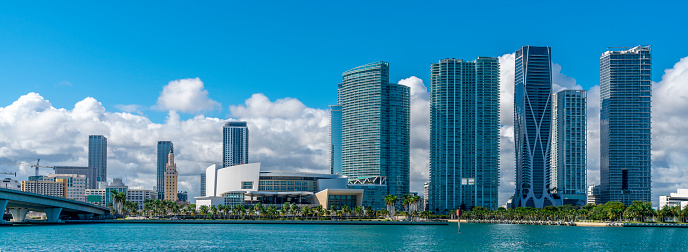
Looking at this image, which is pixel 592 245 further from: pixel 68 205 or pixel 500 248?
pixel 68 205

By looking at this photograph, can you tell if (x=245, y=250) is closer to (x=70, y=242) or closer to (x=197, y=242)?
(x=197, y=242)

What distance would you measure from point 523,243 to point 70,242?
2800 inches

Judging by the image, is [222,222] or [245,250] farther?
[222,222]

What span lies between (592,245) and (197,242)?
205ft

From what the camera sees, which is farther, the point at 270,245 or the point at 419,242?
the point at 419,242

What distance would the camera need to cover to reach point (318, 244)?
359 feet

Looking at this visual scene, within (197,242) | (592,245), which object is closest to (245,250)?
(197,242)

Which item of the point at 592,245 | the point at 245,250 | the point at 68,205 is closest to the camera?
the point at 245,250

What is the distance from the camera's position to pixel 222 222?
650ft

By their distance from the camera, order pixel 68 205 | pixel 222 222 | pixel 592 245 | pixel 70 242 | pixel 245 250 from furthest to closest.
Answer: pixel 222 222 → pixel 68 205 → pixel 592 245 → pixel 70 242 → pixel 245 250

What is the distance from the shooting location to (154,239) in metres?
116

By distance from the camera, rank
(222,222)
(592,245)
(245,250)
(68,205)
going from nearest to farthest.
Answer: (245,250) → (592,245) → (68,205) → (222,222)

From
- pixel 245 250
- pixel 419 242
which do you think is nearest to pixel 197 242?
pixel 245 250

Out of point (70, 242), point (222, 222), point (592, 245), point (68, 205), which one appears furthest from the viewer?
point (222, 222)
